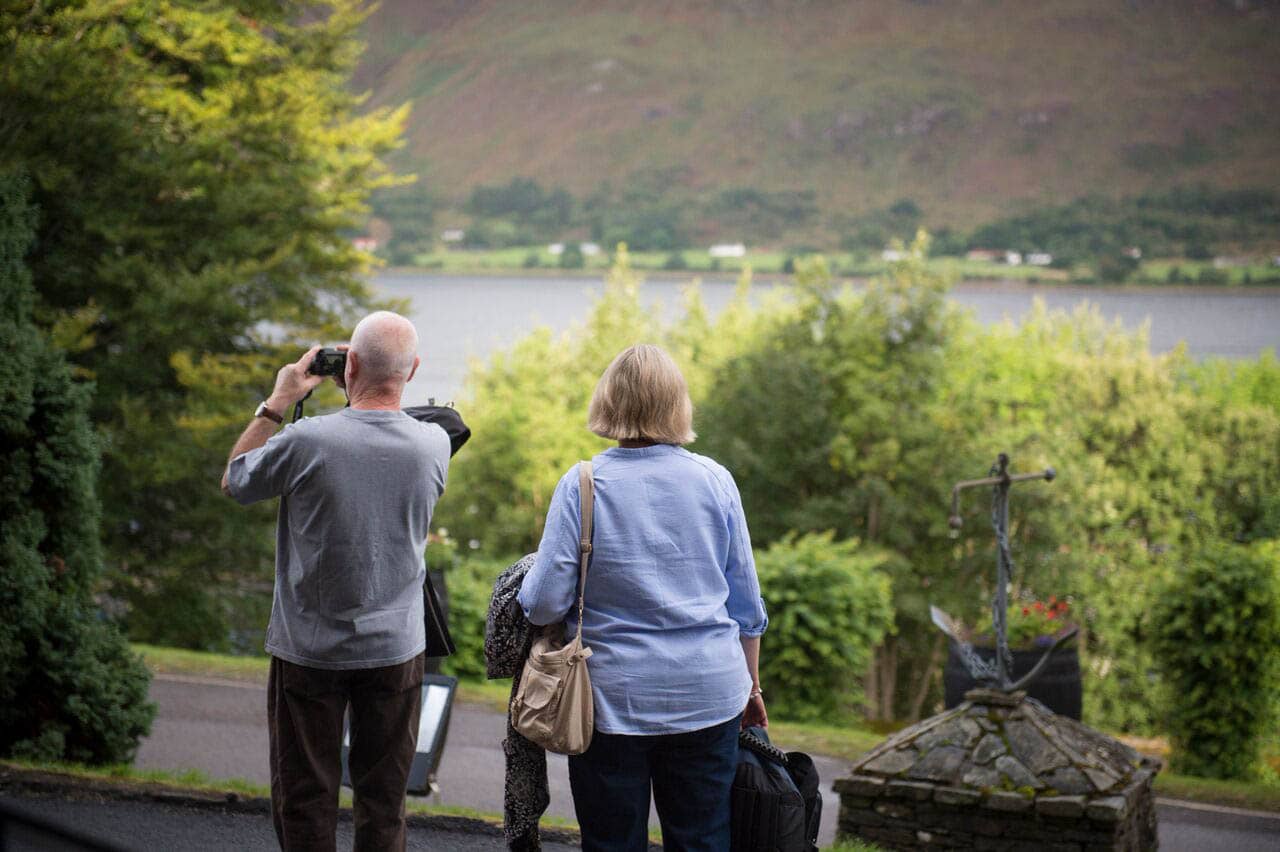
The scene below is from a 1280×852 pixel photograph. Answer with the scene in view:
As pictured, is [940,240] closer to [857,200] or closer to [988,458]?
[857,200]

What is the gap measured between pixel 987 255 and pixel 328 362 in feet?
302

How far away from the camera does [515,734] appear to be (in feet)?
11.0

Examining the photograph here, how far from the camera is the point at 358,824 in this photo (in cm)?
362

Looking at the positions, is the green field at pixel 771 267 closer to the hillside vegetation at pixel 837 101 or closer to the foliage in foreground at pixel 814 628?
the hillside vegetation at pixel 837 101

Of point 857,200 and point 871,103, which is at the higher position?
point 871,103

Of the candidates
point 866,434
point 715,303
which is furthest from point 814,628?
point 715,303

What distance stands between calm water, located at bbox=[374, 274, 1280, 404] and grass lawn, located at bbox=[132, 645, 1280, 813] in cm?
6188

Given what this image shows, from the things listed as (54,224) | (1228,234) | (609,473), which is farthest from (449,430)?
(1228,234)

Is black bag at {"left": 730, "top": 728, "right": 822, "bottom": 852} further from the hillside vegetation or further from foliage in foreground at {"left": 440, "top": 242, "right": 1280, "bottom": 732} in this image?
the hillside vegetation

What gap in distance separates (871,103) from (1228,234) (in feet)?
101

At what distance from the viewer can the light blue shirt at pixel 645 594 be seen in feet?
10.3

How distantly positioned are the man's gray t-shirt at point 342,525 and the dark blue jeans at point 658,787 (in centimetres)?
69

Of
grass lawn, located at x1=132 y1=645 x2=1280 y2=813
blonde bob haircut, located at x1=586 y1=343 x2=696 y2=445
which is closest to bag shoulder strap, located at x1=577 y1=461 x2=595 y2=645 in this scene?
blonde bob haircut, located at x1=586 y1=343 x2=696 y2=445

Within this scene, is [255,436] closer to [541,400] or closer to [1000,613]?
[1000,613]
